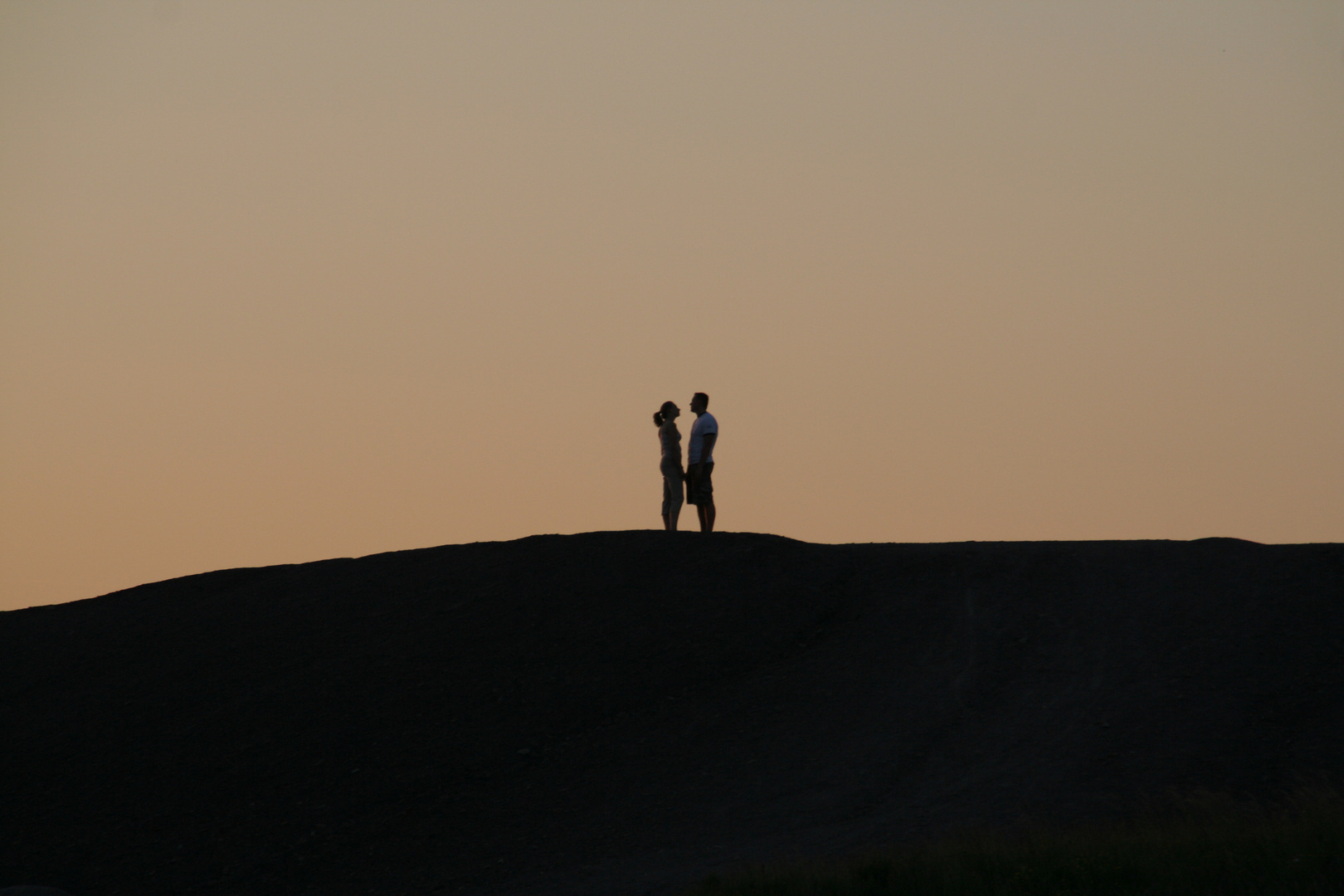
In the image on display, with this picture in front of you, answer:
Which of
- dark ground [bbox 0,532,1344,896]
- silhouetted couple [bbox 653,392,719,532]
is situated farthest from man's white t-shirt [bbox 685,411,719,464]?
dark ground [bbox 0,532,1344,896]

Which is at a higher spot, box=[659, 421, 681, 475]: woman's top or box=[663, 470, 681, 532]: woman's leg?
box=[659, 421, 681, 475]: woman's top

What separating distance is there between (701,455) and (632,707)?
5.10 metres

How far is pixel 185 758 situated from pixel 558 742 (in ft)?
14.1

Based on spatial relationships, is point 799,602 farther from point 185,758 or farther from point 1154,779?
point 185,758

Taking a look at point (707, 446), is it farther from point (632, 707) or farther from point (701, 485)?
point (632, 707)

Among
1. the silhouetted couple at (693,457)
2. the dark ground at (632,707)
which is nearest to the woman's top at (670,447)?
the silhouetted couple at (693,457)

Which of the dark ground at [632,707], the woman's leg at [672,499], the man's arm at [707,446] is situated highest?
the man's arm at [707,446]

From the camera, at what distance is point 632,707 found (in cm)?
1590

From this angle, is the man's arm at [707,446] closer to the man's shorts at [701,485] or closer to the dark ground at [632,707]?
the man's shorts at [701,485]

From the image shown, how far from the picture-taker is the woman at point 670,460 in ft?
66.0

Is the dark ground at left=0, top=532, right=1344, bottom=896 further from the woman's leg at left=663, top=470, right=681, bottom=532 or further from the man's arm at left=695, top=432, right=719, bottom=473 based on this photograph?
the man's arm at left=695, top=432, right=719, bottom=473

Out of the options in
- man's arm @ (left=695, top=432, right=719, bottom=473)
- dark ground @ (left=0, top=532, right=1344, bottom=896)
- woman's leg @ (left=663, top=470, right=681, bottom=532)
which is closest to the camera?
dark ground @ (left=0, top=532, right=1344, bottom=896)

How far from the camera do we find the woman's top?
66.0ft

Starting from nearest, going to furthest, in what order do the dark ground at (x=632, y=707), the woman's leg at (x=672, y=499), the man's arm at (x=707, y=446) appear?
the dark ground at (x=632, y=707) → the man's arm at (x=707, y=446) → the woman's leg at (x=672, y=499)
